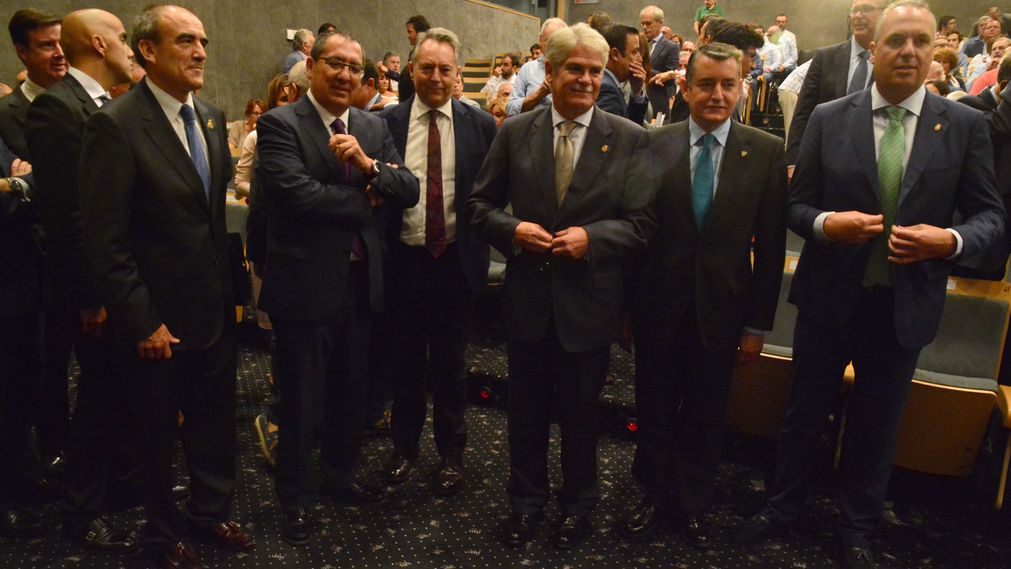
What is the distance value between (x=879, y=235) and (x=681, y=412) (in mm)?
784

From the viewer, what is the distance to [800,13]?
41.5 ft

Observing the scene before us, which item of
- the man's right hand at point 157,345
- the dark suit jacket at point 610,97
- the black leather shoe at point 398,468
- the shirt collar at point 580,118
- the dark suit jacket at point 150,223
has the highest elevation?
the dark suit jacket at point 610,97

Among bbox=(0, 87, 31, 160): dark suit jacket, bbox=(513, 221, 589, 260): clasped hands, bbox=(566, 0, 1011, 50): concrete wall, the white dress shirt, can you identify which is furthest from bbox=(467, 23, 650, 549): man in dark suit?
bbox=(566, 0, 1011, 50): concrete wall

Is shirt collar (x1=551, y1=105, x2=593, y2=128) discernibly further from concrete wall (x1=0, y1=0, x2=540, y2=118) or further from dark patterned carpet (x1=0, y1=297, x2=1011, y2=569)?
concrete wall (x1=0, y1=0, x2=540, y2=118)

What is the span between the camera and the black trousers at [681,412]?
2.22 meters

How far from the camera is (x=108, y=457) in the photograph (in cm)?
231

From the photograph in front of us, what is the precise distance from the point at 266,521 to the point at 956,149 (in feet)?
7.82

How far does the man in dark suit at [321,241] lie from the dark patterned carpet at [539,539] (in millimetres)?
184

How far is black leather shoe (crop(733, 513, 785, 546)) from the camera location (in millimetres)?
2330

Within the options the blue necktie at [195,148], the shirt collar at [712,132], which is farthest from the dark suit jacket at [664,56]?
the blue necktie at [195,148]

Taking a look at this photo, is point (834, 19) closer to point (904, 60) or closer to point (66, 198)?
point (904, 60)

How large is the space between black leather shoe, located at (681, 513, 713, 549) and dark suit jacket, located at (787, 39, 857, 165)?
1.49m

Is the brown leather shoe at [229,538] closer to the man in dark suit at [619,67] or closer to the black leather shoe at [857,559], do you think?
the black leather shoe at [857,559]

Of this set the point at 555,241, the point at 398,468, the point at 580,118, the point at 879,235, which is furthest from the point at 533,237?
the point at 398,468
